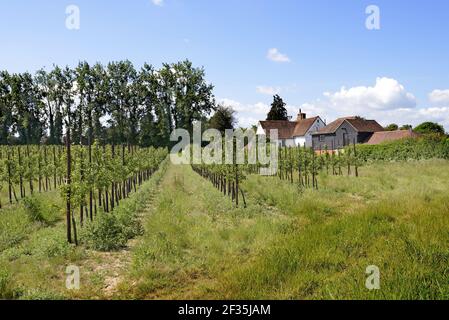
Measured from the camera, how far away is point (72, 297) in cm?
701

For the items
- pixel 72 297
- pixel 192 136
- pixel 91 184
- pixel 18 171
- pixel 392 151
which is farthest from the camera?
pixel 192 136

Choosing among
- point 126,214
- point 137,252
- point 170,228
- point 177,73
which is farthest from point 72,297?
point 177,73

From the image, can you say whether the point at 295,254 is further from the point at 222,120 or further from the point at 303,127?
the point at 222,120

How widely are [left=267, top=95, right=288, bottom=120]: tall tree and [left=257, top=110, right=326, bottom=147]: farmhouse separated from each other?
9694mm

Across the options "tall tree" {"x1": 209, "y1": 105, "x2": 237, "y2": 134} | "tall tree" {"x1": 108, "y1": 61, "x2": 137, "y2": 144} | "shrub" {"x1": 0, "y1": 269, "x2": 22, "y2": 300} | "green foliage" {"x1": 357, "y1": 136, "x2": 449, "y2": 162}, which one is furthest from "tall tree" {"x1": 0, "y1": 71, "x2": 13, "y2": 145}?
"shrub" {"x1": 0, "y1": 269, "x2": 22, "y2": 300}

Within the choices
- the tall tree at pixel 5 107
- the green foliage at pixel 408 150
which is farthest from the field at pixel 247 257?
the tall tree at pixel 5 107

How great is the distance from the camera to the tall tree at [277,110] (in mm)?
78438

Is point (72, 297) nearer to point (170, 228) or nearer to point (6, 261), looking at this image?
point (6, 261)

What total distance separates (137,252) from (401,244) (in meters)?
6.54

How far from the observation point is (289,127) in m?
66.9

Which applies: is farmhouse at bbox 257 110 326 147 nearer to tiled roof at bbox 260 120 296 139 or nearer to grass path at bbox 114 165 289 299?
tiled roof at bbox 260 120 296 139

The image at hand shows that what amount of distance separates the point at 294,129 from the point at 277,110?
13392mm

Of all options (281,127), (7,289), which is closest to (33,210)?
(7,289)

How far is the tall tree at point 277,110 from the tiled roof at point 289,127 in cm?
1074
